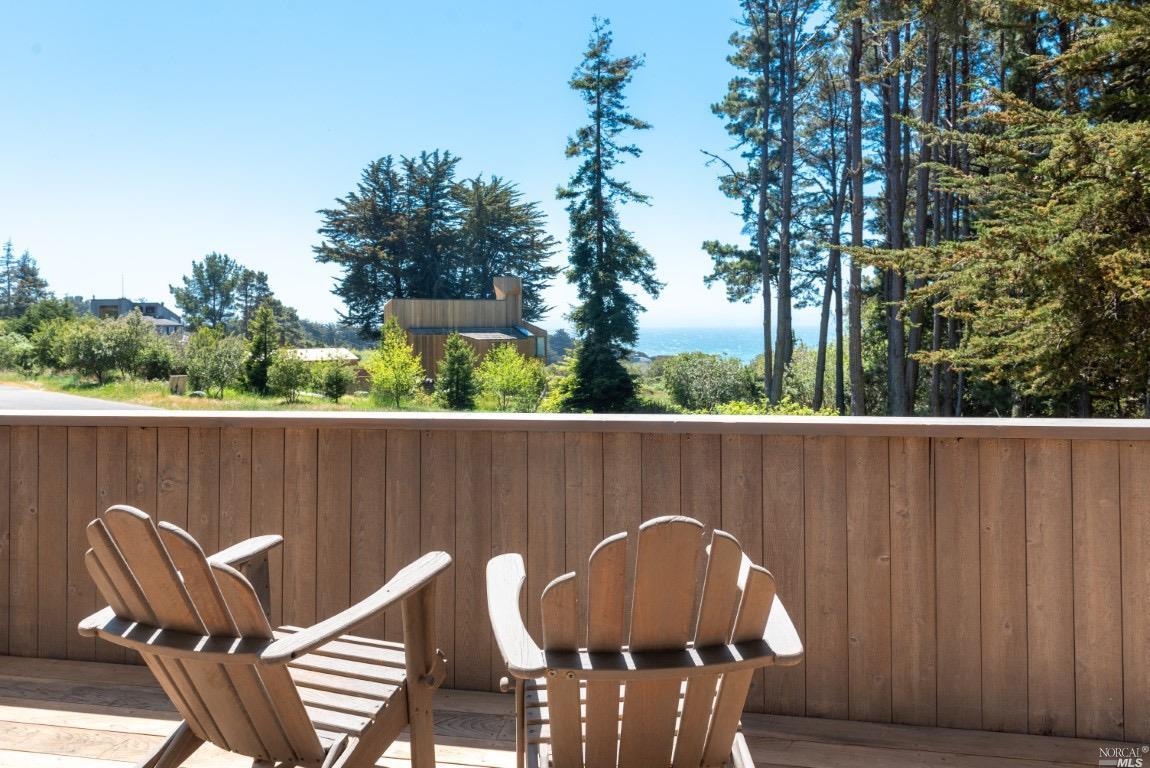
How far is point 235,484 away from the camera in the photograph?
8.57ft

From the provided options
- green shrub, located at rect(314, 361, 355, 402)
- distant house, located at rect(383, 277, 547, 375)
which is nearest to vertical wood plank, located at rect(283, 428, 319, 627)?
green shrub, located at rect(314, 361, 355, 402)

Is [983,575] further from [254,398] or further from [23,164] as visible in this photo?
[23,164]

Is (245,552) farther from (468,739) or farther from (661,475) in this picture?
(661,475)

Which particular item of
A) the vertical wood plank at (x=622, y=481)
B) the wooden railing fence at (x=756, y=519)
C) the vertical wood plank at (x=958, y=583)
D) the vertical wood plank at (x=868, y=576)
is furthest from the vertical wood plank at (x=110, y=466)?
the vertical wood plank at (x=958, y=583)

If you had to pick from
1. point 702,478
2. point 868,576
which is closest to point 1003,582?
point 868,576

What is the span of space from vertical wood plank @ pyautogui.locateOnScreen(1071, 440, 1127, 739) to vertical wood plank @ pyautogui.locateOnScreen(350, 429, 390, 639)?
1955 millimetres

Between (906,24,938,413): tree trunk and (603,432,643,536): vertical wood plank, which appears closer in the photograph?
(603,432,643,536): vertical wood plank

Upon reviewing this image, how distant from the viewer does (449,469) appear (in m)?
2.50

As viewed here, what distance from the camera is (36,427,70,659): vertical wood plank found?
A: 8.87 ft

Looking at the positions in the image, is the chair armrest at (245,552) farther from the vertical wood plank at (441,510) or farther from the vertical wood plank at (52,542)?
the vertical wood plank at (52,542)

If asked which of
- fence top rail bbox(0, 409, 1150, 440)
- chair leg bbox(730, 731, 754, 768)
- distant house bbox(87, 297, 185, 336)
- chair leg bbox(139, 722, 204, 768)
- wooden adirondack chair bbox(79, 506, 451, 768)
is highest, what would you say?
distant house bbox(87, 297, 185, 336)

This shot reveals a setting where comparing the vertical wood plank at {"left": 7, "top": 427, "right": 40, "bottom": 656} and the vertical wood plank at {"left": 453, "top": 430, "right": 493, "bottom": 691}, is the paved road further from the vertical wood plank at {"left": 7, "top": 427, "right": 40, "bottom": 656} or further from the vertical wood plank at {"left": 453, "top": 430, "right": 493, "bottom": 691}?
the vertical wood plank at {"left": 453, "top": 430, "right": 493, "bottom": 691}

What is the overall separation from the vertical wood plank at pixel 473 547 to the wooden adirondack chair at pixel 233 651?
881mm

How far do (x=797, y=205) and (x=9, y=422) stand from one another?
27102 mm
